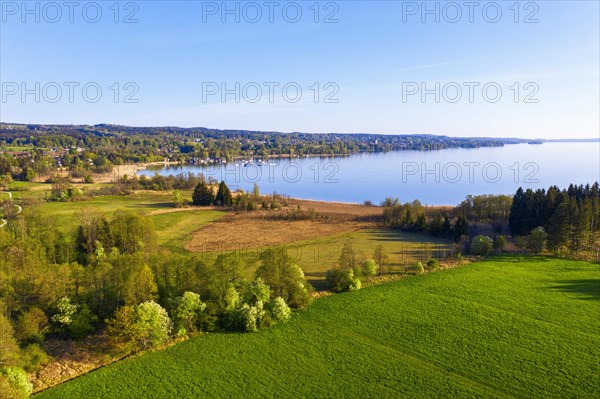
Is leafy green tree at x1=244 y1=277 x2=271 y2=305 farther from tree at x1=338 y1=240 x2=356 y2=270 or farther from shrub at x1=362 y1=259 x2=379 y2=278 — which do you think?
shrub at x1=362 y1=259 x2=379 y2=278

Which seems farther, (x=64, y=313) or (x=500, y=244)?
(x=500, y=244)

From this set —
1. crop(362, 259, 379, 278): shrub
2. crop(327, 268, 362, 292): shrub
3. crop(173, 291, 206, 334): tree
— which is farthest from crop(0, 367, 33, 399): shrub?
crop(362, 259, 379, 278): shrub

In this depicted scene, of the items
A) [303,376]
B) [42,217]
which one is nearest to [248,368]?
[303,376]

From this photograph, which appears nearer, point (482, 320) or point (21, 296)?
point (21, 296)

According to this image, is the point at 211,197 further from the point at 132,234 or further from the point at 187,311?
the point at 187,311

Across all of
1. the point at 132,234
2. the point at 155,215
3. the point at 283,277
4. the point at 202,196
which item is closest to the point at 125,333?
the point at 283,277

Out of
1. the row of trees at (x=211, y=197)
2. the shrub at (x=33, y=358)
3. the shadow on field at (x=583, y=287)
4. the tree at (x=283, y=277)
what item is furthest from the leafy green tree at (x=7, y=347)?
the row of trees at (x=211, y=197)

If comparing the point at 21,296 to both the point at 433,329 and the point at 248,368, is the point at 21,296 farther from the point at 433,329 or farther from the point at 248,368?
the point at 433,329
